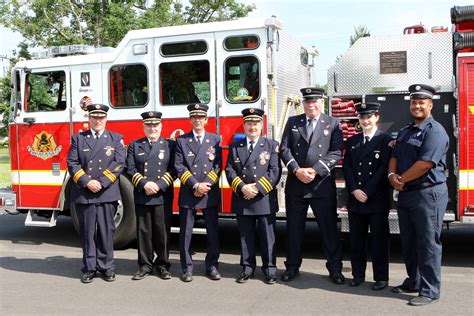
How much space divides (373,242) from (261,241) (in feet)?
3.84

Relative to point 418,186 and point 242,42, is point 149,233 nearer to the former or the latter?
point 242,42

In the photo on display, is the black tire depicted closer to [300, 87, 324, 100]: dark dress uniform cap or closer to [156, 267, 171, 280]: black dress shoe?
[156, 267, 171, 280]: black dress shoe

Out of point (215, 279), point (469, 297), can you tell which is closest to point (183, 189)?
point (215, 279)

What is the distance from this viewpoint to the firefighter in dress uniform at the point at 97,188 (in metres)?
5.93

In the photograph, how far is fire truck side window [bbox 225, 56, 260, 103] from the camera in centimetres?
663

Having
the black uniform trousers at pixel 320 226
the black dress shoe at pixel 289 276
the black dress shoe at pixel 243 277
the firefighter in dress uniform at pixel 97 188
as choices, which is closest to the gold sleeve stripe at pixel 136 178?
the firefighter in dress uniform at pixel 97 188

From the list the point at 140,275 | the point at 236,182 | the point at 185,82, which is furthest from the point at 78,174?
the point at 185,82

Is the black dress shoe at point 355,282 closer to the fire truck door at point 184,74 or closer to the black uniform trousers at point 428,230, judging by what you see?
the black uniform trousers at point 428,230

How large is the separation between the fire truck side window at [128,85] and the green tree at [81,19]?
13.2 m

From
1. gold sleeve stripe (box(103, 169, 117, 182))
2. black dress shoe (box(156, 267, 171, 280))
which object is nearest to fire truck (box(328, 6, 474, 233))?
black dress shoe (box(156, 267, 171, 280))

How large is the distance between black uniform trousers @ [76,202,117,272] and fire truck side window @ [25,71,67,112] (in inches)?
87.4

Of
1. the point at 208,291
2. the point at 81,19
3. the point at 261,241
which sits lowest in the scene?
the point at 208,291

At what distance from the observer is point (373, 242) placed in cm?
543

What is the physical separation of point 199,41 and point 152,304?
11.2 feet
